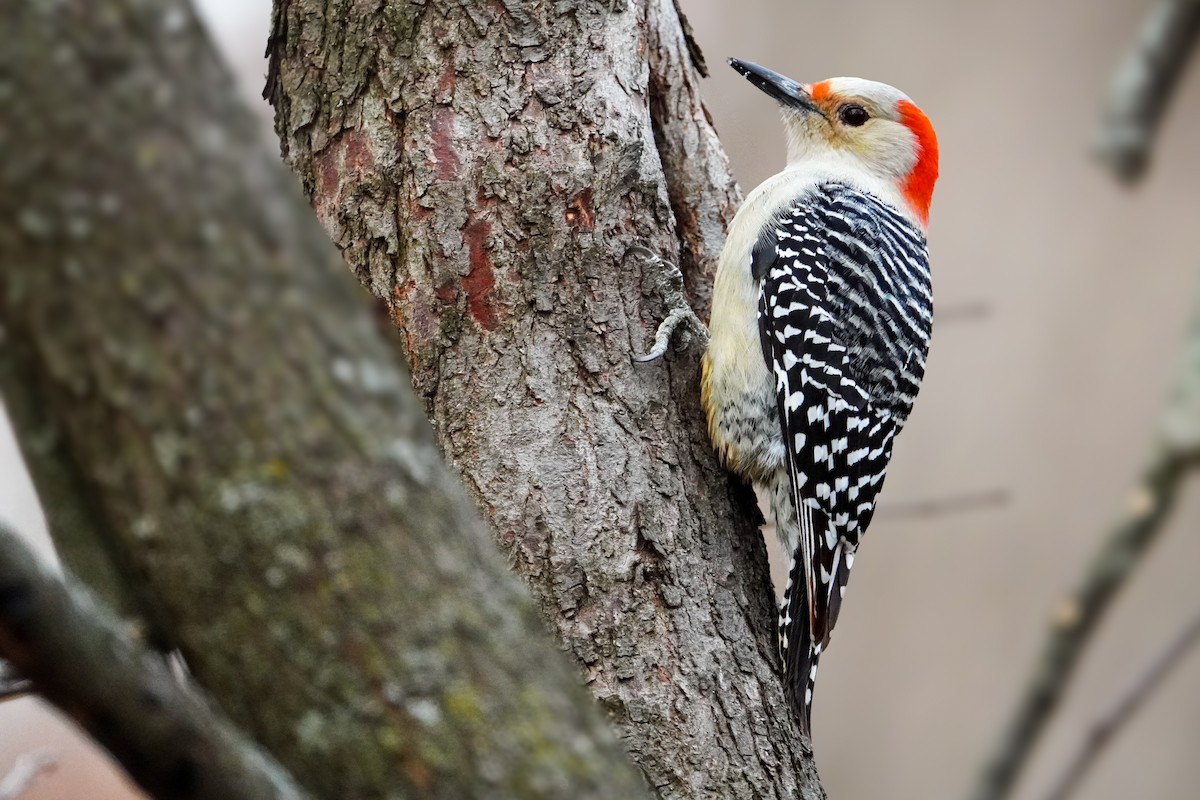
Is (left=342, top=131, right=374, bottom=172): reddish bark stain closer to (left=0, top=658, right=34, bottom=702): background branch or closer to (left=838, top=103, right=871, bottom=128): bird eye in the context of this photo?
(left=0, top=658, right=34, bottom=702): background branch

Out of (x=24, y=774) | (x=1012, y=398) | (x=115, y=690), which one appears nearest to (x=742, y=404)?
(x=24, y=774)

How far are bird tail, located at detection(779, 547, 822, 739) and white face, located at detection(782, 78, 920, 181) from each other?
1.76 meters

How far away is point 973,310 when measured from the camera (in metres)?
4.02

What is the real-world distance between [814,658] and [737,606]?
343 mm

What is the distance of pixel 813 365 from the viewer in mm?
3289

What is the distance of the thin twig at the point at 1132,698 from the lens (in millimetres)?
3359

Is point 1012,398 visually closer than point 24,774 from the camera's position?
No

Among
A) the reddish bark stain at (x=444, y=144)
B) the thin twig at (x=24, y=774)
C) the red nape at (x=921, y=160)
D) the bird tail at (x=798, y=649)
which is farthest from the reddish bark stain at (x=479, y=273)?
the red nape at (x=921, y=160)

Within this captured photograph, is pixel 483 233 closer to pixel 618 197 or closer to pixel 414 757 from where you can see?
pixel 618 197

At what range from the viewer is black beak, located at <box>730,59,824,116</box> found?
401cm

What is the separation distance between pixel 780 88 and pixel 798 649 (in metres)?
2.11

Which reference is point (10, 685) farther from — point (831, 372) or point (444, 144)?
point (831, 372)

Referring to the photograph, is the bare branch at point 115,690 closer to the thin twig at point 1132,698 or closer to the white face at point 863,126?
the thin twig at point 1132,698

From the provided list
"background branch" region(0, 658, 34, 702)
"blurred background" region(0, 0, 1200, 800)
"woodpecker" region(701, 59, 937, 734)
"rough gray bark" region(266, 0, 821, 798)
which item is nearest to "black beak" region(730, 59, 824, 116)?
"woodpecker" region(701, 59, 937, 734)
